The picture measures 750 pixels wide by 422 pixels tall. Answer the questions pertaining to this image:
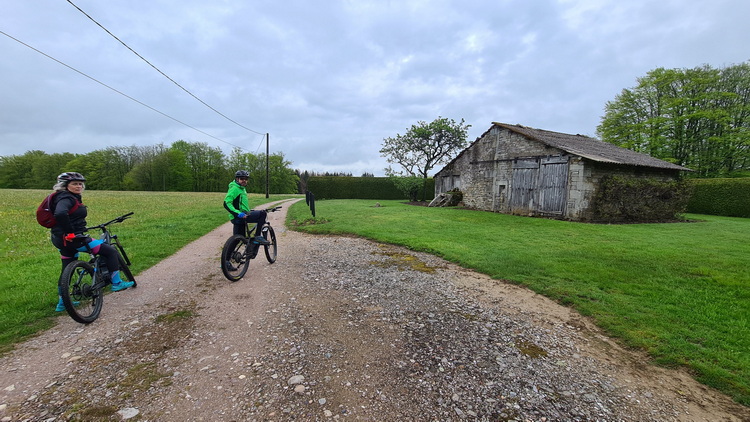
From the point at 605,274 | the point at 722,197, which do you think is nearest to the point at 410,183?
the point at 722,197

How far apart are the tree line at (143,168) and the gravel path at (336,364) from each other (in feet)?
213

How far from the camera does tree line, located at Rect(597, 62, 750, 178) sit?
2672 centimetres

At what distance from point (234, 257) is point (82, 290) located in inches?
80.3

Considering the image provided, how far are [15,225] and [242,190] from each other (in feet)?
38.4

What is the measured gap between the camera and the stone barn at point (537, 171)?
49.7ft

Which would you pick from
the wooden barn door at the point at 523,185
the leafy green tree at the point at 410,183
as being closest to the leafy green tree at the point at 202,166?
the leafy green tree at the point at 410,183

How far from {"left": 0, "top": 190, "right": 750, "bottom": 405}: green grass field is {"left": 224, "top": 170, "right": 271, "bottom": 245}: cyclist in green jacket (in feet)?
7.45

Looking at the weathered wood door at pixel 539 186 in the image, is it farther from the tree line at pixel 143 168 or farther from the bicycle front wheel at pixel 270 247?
the tree line at pixel 143 168

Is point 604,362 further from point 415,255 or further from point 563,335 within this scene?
point 415,255

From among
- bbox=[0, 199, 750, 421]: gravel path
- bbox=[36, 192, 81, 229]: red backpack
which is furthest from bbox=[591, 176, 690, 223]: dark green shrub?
bbox=[36, 192, 81, 229]: red backpack

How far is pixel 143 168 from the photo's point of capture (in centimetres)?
5694

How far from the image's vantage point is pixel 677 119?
92.9ft

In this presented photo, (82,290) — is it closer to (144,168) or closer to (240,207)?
(240,207)

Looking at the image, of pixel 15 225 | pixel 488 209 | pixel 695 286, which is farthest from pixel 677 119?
pixel 15 225
